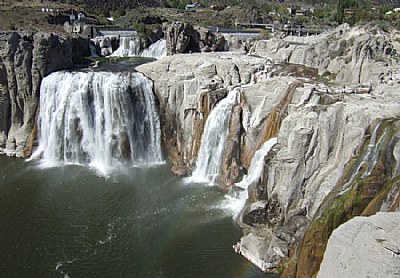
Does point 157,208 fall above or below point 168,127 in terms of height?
below

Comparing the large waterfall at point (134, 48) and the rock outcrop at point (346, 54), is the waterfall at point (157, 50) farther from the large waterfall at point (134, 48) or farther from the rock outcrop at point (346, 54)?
the rock outcrop at point (346, 54)

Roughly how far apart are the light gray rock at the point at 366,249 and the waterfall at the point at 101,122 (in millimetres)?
21639

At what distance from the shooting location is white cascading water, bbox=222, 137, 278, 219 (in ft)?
80.7

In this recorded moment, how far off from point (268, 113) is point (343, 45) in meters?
10.1

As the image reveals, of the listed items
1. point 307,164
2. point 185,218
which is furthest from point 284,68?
point 185,218

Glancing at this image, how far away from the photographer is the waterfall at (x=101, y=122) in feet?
105

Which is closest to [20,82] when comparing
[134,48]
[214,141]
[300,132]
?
[214,141]

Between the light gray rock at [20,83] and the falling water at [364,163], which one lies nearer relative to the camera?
the falling water at [364,163]

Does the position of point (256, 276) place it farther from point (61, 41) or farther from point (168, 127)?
point (61, 41)

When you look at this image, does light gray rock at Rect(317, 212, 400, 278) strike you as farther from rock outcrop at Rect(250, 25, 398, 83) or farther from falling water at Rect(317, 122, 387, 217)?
rock outcrop at Rect(250, 25, 398, 83)

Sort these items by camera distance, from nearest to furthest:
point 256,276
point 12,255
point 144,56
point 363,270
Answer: point 363,270, point 256,276, point 12,255, point 144,56

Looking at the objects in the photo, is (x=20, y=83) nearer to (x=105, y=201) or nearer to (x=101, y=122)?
(x=101, y=122)

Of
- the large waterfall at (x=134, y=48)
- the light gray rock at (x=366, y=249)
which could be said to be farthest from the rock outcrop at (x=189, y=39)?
the light gray rock at (x=366, y=249)

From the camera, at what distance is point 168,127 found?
1302 inches
